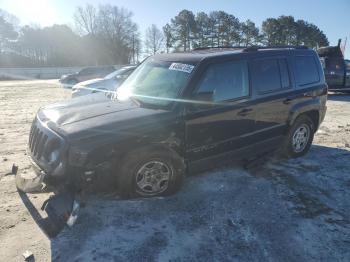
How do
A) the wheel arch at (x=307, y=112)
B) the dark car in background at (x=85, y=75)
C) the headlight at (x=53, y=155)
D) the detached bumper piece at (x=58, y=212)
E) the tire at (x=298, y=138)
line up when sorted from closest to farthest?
1. the detached bumper piece at (x=58, y=212)
2. the headlight at (x=53, y=155)
3. the wheel arch at (x=307, y=112)
4. the tire at (x=298, y=138)
5. the dark car in background at (x=85, y=75)

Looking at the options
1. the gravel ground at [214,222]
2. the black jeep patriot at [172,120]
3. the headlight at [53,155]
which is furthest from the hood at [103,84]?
the headlight at [53,155]

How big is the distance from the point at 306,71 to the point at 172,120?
10.1ft

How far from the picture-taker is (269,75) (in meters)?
5.28

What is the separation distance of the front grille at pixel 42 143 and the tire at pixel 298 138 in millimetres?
3802

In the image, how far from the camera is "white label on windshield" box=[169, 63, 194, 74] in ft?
15.0

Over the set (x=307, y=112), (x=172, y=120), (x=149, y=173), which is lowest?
(x=149, y=173)

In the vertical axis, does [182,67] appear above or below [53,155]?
above

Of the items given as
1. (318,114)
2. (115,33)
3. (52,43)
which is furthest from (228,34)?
(318,114)

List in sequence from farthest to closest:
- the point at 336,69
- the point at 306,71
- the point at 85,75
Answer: the point at 85,75
the point at 336,69
the point at 306,71

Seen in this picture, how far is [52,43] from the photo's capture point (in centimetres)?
6569

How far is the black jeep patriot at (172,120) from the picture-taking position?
3852mm

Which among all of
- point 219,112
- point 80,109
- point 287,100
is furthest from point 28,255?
point 287,100

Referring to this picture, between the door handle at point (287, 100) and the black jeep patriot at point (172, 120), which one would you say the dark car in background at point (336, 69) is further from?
the door handle at point (287, 100)

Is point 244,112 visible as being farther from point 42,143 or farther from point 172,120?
point 42,143
